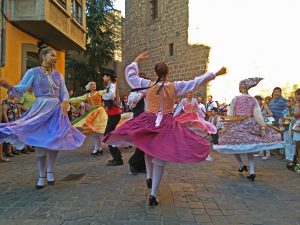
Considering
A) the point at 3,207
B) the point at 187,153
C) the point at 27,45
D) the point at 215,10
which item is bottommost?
the point at 3,207

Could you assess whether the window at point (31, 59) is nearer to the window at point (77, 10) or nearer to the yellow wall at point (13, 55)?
the yellow wall at point (13, 55)

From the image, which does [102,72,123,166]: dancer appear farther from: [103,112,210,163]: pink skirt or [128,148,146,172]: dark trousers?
[103,112,210,163]: pink skirt

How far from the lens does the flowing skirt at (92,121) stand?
9047 mm

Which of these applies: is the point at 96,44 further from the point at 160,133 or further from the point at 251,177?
the point at 160,133

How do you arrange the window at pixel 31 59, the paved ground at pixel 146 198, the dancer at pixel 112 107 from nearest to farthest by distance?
1. the paved ground at pixel 146 198
2. the dancer at pixel 112 107
3. the window at pixel 31 59

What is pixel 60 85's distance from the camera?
18.8 feet

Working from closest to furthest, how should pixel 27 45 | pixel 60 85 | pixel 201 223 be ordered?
pixel 201 223, pixel 60 85, pixel 27 45

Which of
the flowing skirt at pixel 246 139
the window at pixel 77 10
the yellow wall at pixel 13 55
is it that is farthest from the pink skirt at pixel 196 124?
the window at pixel 77 10

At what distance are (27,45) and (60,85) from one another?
22.3ft

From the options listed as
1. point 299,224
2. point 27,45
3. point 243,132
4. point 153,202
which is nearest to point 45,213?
point 153,202

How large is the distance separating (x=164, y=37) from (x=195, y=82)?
19.2 metres

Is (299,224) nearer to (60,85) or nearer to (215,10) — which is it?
(60,85)

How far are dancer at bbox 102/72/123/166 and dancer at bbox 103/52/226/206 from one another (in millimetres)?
2716

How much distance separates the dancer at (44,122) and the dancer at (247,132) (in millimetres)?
2622
